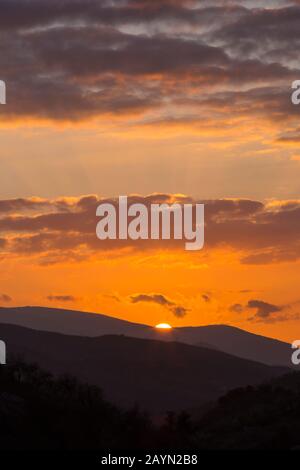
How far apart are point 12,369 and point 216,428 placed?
50.4ft

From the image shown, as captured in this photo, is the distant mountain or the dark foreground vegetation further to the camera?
the distant mountain

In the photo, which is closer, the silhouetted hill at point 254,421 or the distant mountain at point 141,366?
the silhouetted hill at point 254,421

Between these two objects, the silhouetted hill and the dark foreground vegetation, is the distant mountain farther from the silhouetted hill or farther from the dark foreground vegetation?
A: the dark foreground vegetation

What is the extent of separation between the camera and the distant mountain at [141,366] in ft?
302

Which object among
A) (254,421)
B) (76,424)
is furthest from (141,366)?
(76,424)

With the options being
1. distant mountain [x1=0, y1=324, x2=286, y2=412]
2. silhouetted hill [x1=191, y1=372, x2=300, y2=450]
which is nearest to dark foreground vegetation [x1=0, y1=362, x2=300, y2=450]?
silhouetted hill [x1=191, y1=372, x2=300, y2=450]

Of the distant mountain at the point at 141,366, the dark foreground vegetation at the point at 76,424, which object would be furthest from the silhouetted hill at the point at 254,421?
the distant mountain at the point at 141,366

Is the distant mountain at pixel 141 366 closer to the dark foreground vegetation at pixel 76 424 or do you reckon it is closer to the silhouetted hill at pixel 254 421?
the silhouetted hill at pixel 254 421

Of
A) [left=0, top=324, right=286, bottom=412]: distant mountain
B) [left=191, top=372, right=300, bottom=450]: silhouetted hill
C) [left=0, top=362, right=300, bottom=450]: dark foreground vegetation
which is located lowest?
[left=0, top=362, right=300, bottom=450]: dark foreground vegetation

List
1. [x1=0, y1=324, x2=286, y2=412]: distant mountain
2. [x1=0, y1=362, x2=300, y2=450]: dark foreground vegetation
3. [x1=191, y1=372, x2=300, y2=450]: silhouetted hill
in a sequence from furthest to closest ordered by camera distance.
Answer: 1. [x1=0, y1=324, x2=286, y2=412]: distant mountain
2. [x1=191, y1=372, x2=300, y2=450]: silhouetted hill
3. [x1=0, y1=362, x2=300, y2=450]: dark foreground vegetation

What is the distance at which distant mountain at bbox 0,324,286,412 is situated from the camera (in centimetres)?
9200

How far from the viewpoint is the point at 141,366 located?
106250 millimetres

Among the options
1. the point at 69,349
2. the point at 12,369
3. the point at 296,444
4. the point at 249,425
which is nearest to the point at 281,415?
the point at 249,425

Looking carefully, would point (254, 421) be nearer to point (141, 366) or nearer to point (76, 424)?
point (76, 424)
